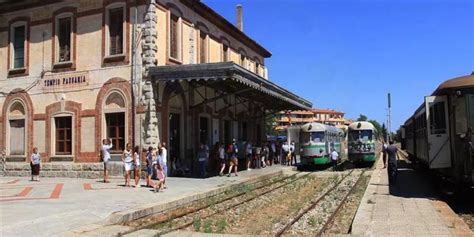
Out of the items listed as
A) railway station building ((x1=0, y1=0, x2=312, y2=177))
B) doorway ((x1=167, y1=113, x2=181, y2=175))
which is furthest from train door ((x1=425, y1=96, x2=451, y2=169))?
doorway ((x1=167, y1=113, x2=181, y2=175))

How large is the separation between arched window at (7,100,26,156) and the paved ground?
4.40m

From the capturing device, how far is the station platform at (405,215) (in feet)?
30.7

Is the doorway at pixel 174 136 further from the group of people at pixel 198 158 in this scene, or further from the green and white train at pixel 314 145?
the green and white train at pixel 314 145

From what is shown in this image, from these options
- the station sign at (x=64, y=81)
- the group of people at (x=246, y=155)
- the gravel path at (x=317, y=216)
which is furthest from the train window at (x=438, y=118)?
the station sign at (x=64, y=81)

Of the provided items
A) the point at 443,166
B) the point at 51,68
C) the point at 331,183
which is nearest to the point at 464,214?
the point at 443,166

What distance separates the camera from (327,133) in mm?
30672

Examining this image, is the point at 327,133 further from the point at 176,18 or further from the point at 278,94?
the point at 176,18

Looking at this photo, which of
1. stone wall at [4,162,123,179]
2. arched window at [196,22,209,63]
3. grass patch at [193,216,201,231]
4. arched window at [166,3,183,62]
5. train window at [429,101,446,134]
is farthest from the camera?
arched window at [196,22,209,63]

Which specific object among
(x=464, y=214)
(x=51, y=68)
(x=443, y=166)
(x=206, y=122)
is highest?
(x=51, y=68)

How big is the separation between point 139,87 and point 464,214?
13283 millimetres

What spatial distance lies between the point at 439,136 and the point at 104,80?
13805 mm

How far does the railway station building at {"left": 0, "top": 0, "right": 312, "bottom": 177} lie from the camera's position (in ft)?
66.6

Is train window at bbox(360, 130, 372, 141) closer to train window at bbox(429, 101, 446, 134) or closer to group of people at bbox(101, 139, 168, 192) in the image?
group of people at bbox(101, 139, 168, 192)

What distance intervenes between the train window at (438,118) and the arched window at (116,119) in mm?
12282
